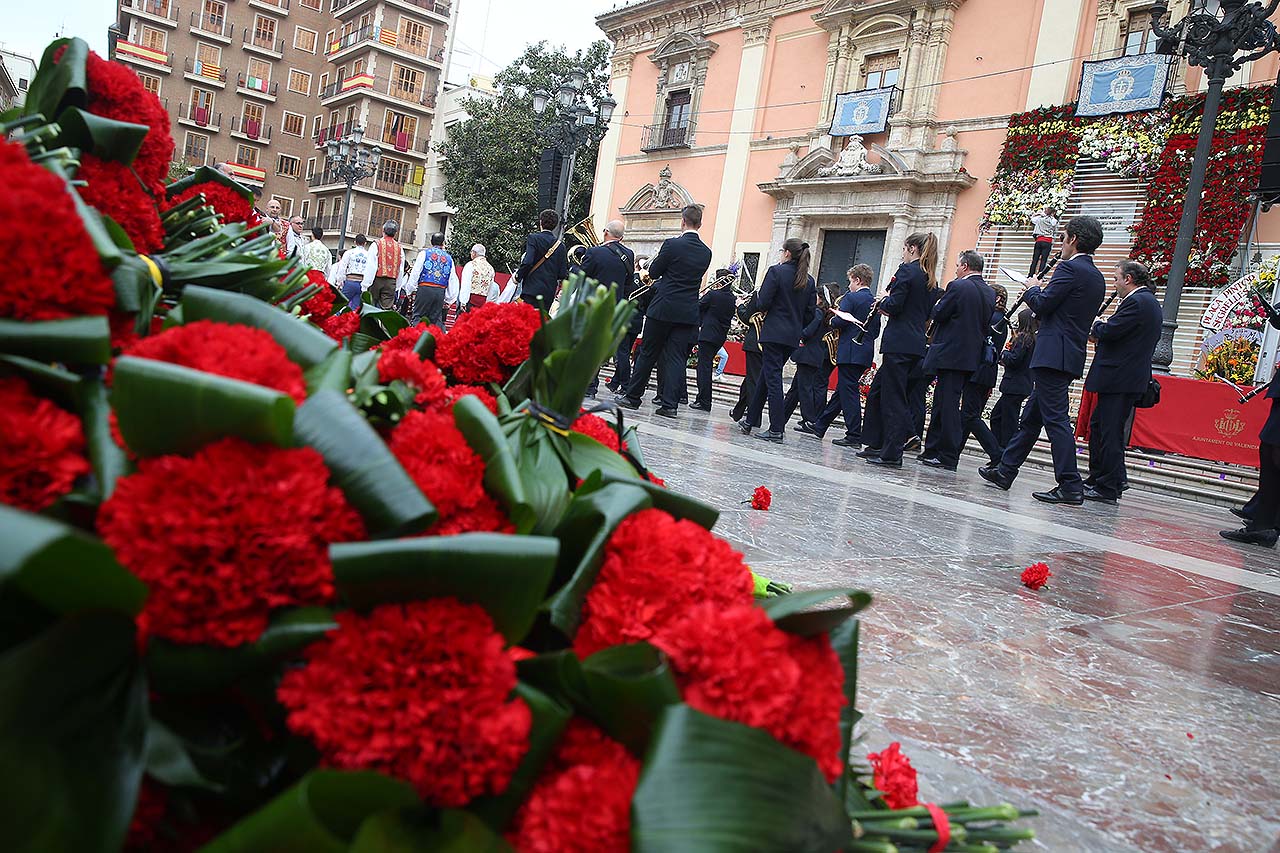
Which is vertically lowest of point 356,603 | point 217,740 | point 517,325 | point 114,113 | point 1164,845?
point 1164,845

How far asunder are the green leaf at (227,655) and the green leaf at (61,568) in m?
0.05

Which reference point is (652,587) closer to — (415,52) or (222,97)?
(415,52)

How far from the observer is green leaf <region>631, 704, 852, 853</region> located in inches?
23.6

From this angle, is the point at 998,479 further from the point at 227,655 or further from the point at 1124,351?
the point at 227,655

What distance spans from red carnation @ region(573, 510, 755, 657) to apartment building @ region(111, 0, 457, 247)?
4537cm

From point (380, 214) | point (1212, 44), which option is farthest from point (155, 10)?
point (1212, 44)

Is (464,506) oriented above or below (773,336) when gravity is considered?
below

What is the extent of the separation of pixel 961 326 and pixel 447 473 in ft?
24.4

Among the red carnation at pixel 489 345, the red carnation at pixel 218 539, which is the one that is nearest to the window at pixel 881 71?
the red carnation at pixel 489 345

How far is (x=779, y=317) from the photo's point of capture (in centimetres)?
892

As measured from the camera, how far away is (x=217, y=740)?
2.11 ft

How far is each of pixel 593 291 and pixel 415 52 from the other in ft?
168

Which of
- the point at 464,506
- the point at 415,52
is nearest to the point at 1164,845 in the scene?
the point at 464,506

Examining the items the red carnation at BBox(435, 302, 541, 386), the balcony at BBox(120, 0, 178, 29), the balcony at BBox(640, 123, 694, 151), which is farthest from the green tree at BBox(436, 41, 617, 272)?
the red carnation at BBox(435, 302, 541, 386)
